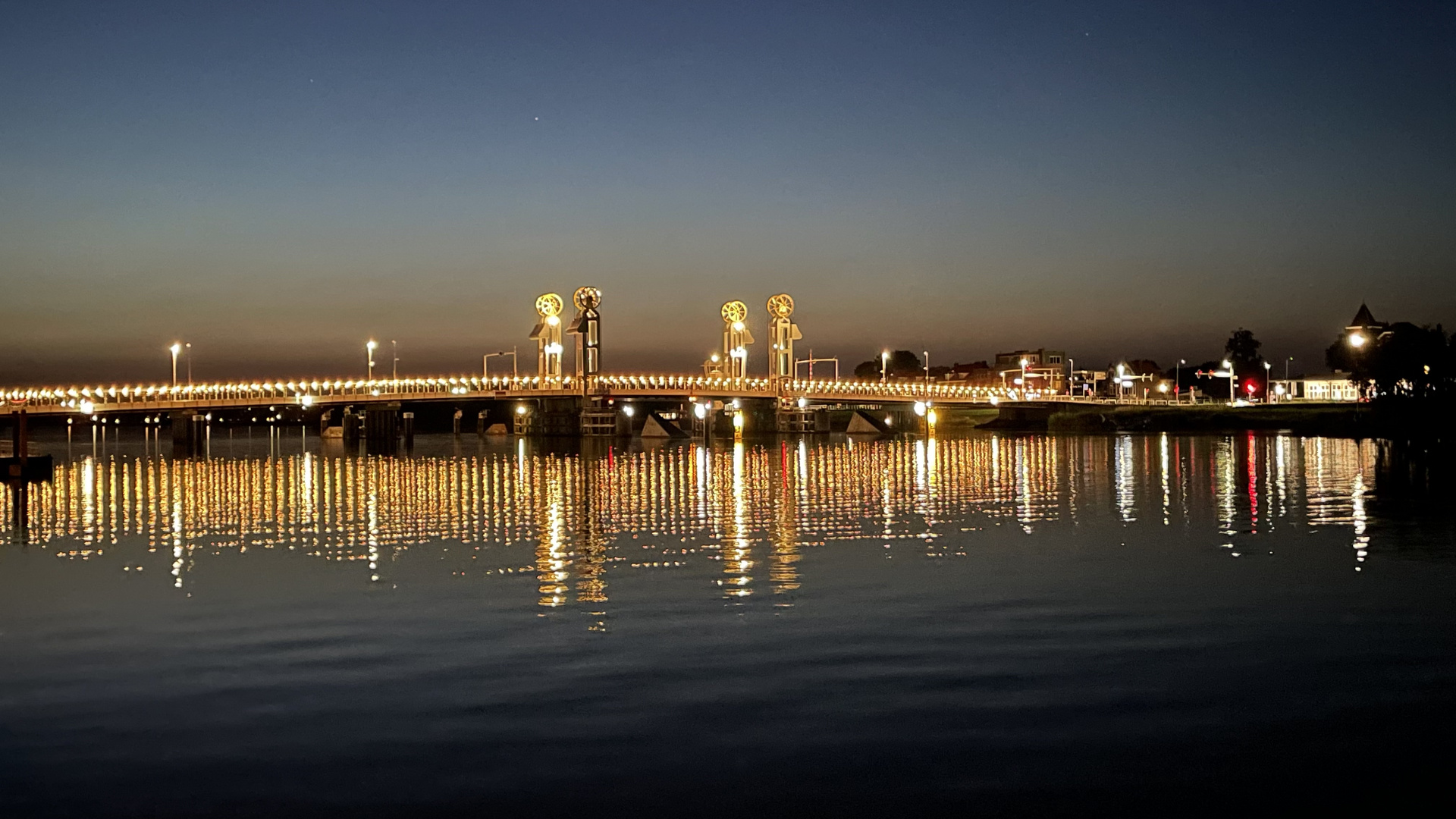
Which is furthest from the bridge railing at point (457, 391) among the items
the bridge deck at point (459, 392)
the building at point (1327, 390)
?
the building at point (1327, 390)

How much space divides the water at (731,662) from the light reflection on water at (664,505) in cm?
34

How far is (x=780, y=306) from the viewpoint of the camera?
579 ft

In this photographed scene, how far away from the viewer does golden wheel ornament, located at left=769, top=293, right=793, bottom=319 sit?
176 metres

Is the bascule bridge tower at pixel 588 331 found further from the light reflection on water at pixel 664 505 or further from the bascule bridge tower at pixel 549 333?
the light reflection on water at pixel 664 505

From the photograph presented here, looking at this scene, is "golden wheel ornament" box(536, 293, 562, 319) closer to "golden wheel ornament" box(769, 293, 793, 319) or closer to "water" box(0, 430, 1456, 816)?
"golden wheel ornament" box(769, 293, 793, 319)

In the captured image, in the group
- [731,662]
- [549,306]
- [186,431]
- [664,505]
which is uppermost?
[549,306]

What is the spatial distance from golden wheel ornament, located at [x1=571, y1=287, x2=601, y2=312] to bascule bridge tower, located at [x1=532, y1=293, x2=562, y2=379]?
241 cm

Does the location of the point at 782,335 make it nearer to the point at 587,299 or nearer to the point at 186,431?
the point at 587,299

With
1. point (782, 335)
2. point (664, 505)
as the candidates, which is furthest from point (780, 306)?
point (664, 505)

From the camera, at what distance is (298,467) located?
77.9m

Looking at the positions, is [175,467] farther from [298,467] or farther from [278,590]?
[278,590]

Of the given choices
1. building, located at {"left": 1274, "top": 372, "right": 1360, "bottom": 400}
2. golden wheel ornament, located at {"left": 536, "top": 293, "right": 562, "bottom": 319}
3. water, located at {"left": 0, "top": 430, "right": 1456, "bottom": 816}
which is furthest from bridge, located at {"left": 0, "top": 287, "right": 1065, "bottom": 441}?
water, located at {"left": 0, "top": 430, "right": 1456, "bottom": 816}

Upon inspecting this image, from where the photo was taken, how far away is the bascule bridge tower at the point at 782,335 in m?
172

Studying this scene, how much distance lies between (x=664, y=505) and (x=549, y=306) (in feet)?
432
